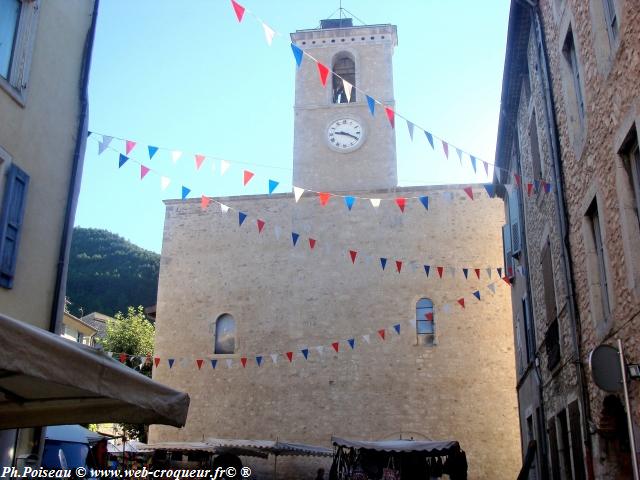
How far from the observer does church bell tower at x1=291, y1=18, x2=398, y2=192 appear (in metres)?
21.5

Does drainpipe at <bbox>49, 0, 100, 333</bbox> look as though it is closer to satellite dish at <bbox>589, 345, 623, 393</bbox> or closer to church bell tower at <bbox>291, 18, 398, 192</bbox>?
satellite dish at <bbox>589, 345, 623, 393</bbox>

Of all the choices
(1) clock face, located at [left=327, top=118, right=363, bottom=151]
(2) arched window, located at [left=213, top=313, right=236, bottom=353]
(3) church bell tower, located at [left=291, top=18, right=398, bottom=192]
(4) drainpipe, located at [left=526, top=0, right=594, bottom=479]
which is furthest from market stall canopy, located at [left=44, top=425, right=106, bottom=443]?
(1) clock face, located at [left=327, top=118, right=363, bottom=151]

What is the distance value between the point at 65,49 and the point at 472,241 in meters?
12.9

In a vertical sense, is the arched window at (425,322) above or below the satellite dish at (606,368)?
above

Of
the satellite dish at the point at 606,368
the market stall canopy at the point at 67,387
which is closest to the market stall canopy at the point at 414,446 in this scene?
the satellite dish at the point at 606,368

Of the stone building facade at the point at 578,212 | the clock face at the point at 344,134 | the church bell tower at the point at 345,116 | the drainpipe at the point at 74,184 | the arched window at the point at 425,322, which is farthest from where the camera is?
the clock face at the point at 344,134

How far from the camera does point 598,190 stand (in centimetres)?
646

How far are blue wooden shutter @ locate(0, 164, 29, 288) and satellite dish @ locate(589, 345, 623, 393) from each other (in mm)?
5224

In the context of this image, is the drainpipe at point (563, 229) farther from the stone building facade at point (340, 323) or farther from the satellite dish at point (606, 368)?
the stone building facade at point (340, 323)

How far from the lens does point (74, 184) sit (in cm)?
814

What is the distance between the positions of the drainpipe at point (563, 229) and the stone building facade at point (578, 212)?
0.01 m

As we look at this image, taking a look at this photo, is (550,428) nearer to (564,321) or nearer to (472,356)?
(564,321)

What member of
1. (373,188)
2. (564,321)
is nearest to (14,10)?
(564,321)

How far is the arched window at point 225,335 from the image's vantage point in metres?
19.2
